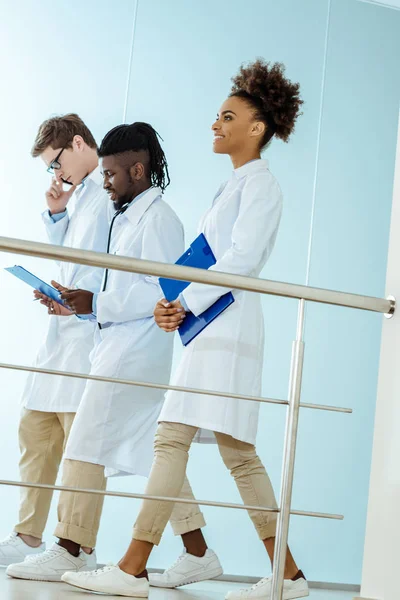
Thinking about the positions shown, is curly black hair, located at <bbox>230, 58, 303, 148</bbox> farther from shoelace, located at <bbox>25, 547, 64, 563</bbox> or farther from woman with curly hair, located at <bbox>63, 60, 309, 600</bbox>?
shoelace, located at <bbox>25, 547, 64, 563</bbox>

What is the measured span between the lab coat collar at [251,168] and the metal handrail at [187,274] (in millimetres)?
603

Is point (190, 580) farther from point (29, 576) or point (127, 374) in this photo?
point (127, 374)

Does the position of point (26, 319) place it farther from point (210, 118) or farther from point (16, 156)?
point (210, 118)

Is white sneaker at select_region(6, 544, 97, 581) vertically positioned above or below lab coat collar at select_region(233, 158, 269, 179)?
below

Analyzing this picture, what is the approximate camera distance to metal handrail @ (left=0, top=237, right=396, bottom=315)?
47.6 inches

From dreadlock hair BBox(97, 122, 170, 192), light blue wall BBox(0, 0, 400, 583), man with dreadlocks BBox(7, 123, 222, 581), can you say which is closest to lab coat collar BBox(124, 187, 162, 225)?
man with dreadlocks BBox(7, 123, 222, 581)

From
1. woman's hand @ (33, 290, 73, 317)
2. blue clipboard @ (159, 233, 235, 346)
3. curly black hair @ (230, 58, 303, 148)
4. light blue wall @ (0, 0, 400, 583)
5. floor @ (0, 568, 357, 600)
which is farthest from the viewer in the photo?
light blue wall @ (0, 0, 400, 583)

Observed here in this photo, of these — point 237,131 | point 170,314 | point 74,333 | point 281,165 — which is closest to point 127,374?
point 170,314

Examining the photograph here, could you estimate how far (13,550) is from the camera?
6.76ft

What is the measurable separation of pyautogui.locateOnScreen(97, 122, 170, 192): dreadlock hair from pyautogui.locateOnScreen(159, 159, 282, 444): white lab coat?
18.9 inches

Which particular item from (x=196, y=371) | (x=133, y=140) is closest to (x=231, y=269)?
(x=196, y=371)

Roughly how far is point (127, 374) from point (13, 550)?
1.73ft

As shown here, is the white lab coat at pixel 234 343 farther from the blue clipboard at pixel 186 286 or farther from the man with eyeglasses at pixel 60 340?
the man with eyeglasses at pixel 60 340

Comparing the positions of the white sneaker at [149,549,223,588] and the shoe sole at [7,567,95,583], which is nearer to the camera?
the shoe sole at [7,567,95,583]
